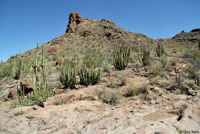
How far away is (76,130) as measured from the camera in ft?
9.68

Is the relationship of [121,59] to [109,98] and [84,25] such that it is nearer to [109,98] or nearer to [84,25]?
[109,98]

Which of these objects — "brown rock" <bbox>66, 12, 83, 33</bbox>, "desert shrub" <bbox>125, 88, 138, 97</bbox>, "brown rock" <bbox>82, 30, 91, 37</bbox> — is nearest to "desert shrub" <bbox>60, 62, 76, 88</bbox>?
"desert shrub" <bbox>125, 88, 138, 97</bbox>

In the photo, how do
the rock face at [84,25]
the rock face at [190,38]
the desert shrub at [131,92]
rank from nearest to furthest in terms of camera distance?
the desert shrub at [131,92] → the rock face at [190,38] → the rock face at [84,25]

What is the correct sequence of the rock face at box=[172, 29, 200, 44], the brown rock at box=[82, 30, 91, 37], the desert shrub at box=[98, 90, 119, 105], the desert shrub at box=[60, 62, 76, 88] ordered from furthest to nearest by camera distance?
the brown rock at box=[82, 30, 91, 37], the rock face at box=[172, 29, 200, 44], the desert shrub at box=[60, 62, 76, 88], the desert shrub at box=[98, 90, 119, 105]

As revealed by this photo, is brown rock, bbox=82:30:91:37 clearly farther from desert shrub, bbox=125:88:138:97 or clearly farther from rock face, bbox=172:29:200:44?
desert shrub, bbox=125:88:138:97

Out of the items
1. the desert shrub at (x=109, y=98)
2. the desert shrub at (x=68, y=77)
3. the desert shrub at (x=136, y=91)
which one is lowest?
the desert shrub at (x=109, y=98)

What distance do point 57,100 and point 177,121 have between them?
3344 mm

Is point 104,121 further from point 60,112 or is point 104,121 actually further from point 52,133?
point 60,112

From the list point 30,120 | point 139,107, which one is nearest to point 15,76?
point 30,120

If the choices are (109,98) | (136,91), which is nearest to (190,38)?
(136,91)

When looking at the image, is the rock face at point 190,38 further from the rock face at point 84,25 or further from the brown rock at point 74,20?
the brown rock at point 74,20

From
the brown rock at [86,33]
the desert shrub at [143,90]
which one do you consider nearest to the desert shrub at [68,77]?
the desert shrub at [143,90]

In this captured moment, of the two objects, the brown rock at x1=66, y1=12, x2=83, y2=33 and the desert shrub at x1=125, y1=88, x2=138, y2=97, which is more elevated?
the brown rock at x1=66, y1=12, x2=83, y2=33

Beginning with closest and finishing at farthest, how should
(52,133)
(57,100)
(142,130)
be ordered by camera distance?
(142,130) < (52,133) < (57,100)
